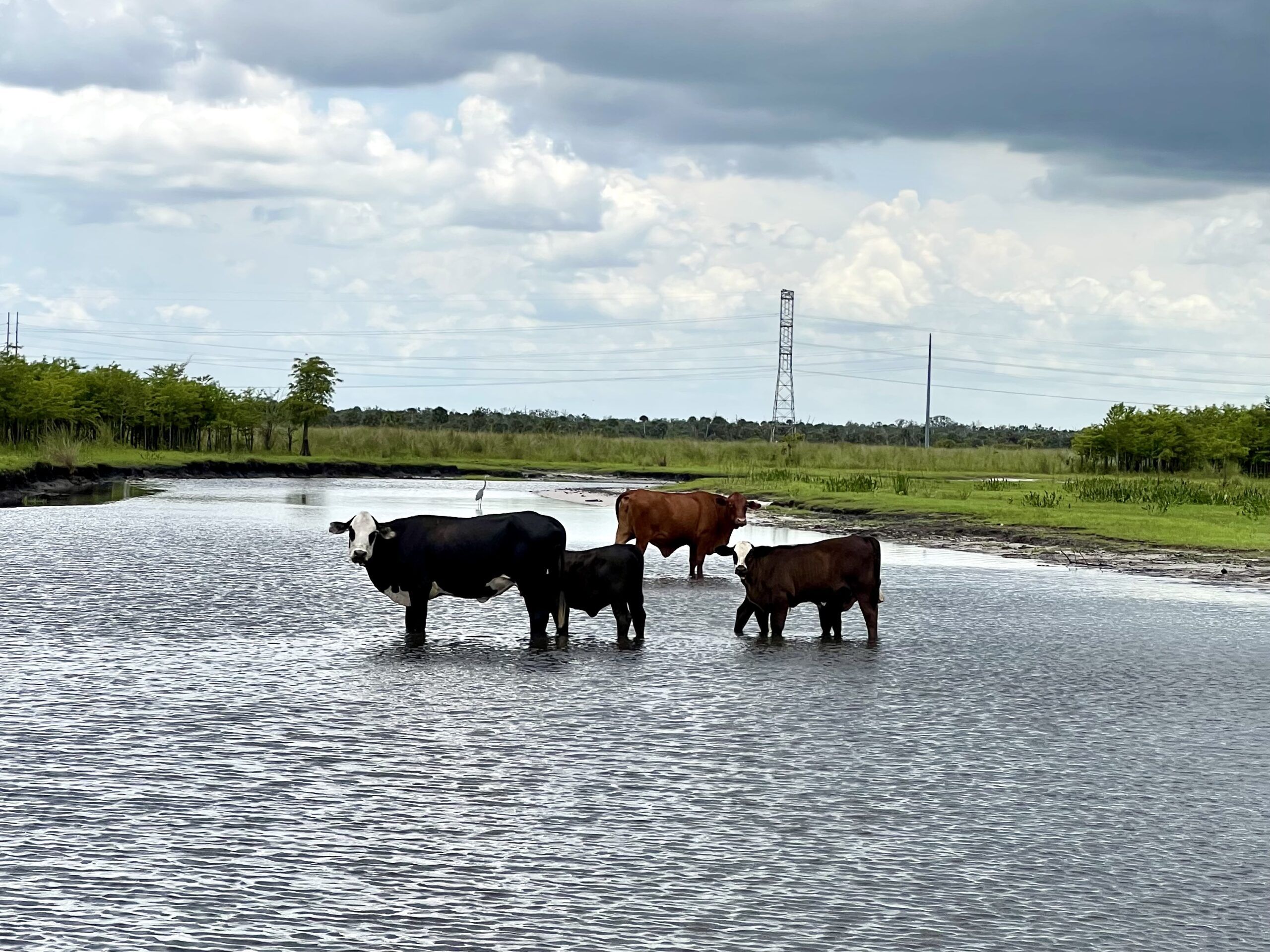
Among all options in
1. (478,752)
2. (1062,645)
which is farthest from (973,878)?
(1062,645)

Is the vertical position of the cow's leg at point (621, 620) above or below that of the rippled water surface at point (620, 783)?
above

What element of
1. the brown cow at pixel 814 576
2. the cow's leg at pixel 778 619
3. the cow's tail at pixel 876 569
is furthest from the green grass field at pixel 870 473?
the cow's leg at pixel 778 619

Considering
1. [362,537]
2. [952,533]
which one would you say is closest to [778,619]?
[362,537]

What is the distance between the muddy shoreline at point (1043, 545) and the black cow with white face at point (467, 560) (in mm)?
11803

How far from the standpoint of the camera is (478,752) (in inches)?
389

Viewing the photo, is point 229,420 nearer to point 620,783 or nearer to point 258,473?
point 258,473

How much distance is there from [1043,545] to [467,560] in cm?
1733

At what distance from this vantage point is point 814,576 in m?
15.5

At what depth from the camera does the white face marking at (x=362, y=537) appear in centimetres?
1506

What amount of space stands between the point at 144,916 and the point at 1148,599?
16200mm

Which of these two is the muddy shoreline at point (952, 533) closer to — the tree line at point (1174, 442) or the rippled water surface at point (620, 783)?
the rippled water surface at point (620, 783)

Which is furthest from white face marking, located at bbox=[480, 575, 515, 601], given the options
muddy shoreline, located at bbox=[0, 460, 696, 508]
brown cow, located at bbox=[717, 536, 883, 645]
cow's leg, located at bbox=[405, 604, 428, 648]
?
muddy shoreline, located at bbox=[0, 460, 696, 508]

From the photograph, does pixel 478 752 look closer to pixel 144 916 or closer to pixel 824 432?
pixel 144 916

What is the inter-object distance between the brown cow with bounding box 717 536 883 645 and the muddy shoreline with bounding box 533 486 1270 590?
30.9 ft
